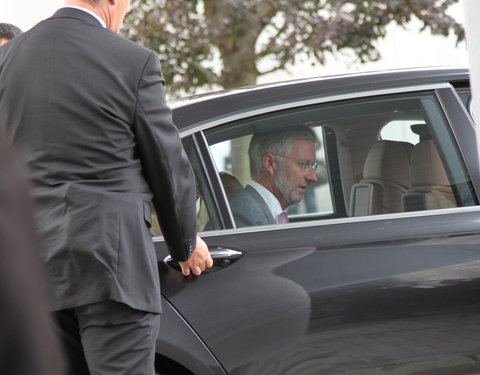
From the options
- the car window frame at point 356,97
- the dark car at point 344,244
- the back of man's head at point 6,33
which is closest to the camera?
the dark car at point 344,244

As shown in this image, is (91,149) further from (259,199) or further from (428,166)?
(428,166)

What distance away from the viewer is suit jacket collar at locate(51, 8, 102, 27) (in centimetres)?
268

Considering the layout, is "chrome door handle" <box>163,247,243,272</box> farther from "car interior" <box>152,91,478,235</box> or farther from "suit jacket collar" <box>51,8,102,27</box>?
"suit jacket collar" <box>51,8,102,27</box>

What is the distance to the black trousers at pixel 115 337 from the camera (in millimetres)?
2570

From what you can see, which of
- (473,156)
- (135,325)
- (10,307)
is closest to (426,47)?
(473,156)

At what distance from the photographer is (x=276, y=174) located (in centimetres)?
339

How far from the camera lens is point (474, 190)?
11.2 ft

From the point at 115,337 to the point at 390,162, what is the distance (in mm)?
1287

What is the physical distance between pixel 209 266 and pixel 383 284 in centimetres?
57

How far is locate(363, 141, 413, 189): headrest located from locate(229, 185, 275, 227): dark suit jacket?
364 mm

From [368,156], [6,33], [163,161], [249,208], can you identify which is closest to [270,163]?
[249,208]

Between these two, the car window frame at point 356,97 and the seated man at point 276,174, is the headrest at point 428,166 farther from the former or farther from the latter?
the seated man at point 276,174

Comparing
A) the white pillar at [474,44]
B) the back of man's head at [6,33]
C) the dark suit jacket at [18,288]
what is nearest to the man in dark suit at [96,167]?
the white pillar at [474,44]

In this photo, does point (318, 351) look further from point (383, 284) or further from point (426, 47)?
point (426, 47)
